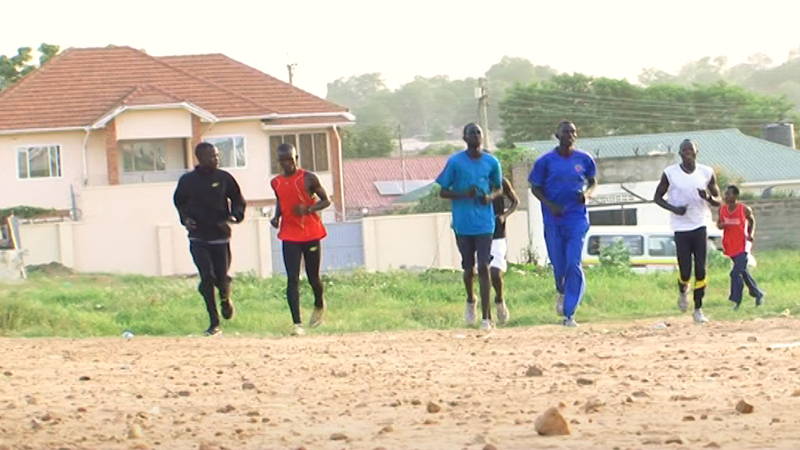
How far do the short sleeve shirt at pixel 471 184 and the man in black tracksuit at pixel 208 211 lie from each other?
1.92 meters

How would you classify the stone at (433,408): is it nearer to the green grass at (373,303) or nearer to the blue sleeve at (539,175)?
the blue sleeve at (539,175)

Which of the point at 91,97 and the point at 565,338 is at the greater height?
the point at 91,97

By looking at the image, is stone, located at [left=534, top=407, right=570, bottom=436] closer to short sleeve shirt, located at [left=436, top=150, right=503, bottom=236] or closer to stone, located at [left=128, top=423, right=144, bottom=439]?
→ stone, located at [left=128, top=423, right=144, bottom=439]

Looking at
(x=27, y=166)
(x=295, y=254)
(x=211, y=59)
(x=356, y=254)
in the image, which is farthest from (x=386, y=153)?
(x=295, y=254)

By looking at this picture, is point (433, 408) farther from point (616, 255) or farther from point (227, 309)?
point (616, 255)

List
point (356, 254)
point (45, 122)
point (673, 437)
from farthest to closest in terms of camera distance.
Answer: point (45, 122) → point (356, 254) → point (673, 437)

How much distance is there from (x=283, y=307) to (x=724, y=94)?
63625 millimetres

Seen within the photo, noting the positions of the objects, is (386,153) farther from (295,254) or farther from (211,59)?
(295,254)

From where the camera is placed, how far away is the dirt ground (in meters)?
6.71

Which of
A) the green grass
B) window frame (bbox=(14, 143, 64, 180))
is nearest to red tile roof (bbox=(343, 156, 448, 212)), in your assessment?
window frame (bbox=(14, 143, 64, 180))

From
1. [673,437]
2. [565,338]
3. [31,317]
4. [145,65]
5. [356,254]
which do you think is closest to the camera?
[673,437]

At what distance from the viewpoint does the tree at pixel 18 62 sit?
201ft

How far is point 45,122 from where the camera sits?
Result: 49.2m

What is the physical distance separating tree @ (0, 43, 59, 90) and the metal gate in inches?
1020
